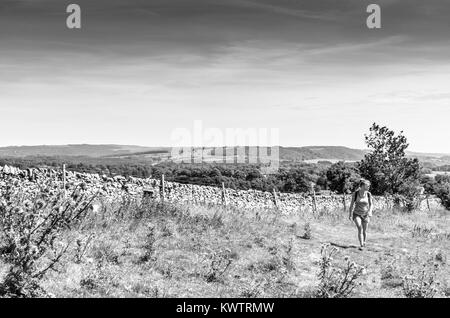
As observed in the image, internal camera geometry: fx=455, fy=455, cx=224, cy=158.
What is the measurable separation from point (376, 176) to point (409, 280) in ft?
99.8

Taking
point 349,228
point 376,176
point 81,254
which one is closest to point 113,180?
point 349,228

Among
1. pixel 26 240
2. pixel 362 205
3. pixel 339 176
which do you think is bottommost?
pixel 339 176

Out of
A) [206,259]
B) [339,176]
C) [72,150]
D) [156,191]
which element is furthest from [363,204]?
[72,150]

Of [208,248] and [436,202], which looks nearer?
[208,248]

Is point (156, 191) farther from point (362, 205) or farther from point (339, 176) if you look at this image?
point (339, 176)

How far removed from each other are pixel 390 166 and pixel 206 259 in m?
31.6

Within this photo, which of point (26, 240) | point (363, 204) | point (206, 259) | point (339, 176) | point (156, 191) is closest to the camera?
point (26, 240)

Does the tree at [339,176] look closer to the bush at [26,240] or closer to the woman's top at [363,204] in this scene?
the woman's top at [363,204]

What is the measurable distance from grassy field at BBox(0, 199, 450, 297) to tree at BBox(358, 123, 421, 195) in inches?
956

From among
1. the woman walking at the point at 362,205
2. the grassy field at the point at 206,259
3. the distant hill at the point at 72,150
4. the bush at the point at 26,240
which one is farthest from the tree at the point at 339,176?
the distant hill at the point at 72,150

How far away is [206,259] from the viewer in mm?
8023

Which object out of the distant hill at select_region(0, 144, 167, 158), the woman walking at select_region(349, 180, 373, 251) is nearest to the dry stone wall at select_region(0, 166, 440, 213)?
the woman walking at select_region(349, 180, 373, 251)
